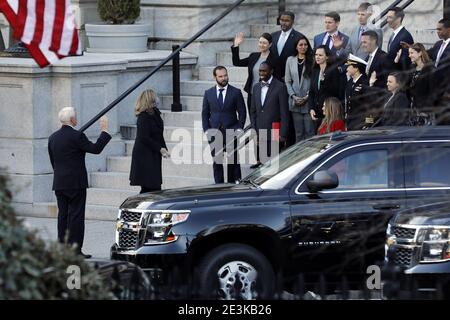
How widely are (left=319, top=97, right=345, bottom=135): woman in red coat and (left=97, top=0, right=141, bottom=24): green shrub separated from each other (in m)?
6.17

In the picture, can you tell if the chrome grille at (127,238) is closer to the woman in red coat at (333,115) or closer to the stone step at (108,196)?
the woman in red coat at (333,115)

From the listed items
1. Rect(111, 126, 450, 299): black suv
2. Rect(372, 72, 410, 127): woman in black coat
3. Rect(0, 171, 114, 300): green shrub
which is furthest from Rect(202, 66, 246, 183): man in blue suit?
Rect(0, 171, 114, 300): green shrub

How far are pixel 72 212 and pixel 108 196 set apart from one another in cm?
294

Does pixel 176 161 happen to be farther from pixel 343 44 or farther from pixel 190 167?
pixel 343 44

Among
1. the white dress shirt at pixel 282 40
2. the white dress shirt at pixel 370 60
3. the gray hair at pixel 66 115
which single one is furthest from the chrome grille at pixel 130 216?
the white dress shirt at pixel 282 40

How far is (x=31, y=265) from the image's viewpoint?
5977mm

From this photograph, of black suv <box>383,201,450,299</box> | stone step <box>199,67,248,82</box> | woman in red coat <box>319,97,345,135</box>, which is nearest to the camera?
black suv <box>383,201,450,299</box>

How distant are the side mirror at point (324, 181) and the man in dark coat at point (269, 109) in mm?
4796

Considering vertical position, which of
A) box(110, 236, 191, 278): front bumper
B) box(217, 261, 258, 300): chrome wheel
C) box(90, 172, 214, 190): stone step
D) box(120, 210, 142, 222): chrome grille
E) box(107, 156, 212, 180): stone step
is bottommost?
box(217, 261, 258, 300): chrome wheel

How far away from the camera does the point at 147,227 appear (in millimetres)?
12445

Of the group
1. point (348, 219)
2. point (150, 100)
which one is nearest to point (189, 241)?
point (348, 219)

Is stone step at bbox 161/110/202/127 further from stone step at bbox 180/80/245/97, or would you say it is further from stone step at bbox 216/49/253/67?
stone step at bbox 216/49/253/67

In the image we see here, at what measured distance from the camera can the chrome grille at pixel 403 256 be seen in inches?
439

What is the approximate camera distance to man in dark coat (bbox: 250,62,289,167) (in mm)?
16922
